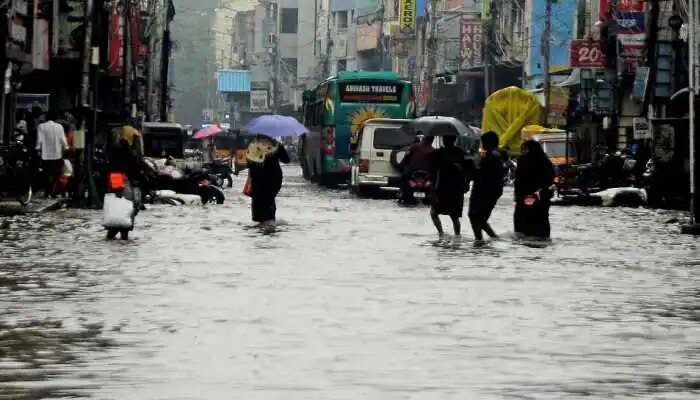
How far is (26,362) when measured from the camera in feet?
36.2

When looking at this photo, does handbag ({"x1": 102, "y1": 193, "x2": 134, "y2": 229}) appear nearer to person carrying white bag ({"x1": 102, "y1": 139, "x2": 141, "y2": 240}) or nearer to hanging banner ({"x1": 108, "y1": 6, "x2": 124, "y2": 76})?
person carrying white bag ({"x1": 102, "y1": 139, "x2": 141, "y2": 240})

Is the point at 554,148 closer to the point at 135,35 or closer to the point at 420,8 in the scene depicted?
the point at 135,35

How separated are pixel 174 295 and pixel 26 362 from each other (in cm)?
480

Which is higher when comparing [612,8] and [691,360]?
[612,8]

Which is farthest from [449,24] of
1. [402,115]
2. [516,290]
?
[516,290]

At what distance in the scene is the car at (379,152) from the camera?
4800cm

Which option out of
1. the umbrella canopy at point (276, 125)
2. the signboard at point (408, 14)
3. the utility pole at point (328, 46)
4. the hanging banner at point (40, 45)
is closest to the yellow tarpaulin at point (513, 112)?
the umbrella canopy at point (276, 125)

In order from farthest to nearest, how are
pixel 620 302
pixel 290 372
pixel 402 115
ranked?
pixel 402 115, pixel 620 302, pixel 290 372

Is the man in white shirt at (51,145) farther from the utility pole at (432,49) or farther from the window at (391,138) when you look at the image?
the utility pole at (432,49)

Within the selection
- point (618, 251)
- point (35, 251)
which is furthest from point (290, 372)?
point (618, 251)

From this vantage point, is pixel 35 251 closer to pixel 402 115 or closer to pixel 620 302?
Answer: pixel 620 302

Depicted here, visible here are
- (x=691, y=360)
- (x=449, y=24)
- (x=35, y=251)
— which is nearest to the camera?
(x=691, y=360)

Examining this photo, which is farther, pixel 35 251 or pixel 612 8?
pixel 612 8

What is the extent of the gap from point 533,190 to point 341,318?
12.2 meters
